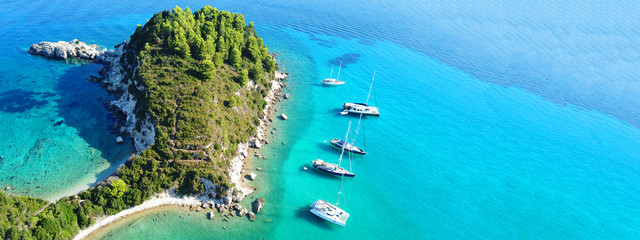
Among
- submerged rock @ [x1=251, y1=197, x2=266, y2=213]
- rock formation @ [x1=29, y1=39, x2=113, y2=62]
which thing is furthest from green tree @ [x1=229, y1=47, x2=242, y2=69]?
rock formation @ [x1=29, y1=39, x2=113, y2=62]

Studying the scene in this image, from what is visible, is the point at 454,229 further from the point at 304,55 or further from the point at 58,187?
the point at 304,55

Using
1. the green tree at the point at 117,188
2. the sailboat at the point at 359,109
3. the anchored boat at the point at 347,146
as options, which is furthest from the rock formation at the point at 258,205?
the sailboat at the point at 359,109

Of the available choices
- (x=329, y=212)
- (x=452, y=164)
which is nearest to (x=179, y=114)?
(x=329, y=212)

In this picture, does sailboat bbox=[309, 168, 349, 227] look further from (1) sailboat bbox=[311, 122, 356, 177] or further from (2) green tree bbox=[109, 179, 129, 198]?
(2) green tree bbox=[109, 179, 129, 198]

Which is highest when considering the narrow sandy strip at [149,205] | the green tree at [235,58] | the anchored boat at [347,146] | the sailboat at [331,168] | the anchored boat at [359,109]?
the green tree at [235,58]

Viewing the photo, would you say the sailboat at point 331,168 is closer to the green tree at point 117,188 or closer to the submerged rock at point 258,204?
the submerged rock at point 258,204
